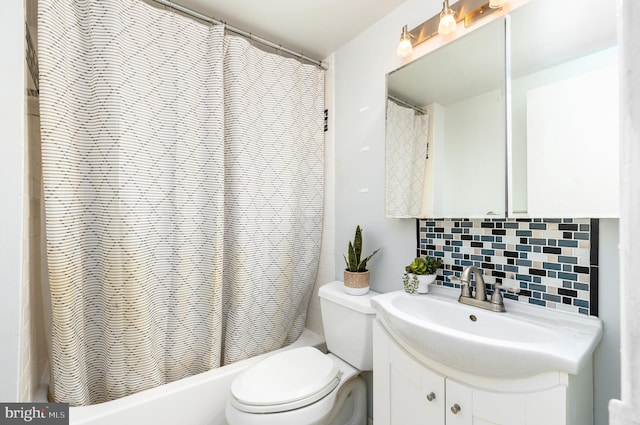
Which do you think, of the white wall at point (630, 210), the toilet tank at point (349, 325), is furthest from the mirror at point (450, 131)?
the white wall at point (630, 210)

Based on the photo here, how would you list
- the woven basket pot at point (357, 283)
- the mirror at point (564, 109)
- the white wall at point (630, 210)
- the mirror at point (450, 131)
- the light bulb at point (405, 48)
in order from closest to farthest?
the white wall at point (630, 210) < the mirror at point (564, 109) < the mirror at point (450, 131) < the light bulb at point (405, 48) < the woven basket pot at point (357, 283)

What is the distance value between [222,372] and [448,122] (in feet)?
5.31

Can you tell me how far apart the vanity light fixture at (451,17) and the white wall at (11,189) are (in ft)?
4.89

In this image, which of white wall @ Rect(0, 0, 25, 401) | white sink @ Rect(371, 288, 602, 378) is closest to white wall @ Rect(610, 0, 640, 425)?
white sink @ Rect(371, 288, 602, 378)

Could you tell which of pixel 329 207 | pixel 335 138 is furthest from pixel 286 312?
pixel 335 138

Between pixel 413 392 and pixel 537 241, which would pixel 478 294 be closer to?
pixel 537 241

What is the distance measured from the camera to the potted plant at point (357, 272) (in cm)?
163

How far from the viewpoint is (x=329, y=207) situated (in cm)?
210

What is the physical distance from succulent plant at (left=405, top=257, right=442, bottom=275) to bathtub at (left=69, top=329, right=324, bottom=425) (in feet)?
3.37

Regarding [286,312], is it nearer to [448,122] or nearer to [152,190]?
[152,190]

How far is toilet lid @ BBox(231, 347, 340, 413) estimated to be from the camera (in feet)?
4.03

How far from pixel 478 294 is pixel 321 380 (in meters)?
0.74

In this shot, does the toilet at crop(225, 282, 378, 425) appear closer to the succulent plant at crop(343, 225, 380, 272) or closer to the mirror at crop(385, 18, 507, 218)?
the succulent plant at crop(343, 225, 380, 272)

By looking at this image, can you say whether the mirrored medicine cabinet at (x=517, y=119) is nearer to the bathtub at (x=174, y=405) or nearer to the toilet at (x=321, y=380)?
the toilet at (x=321, y=380)
